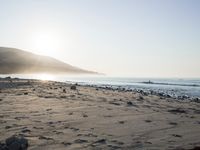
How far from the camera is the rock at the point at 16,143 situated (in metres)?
7.61

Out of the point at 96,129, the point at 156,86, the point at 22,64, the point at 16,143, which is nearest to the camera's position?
the point at 16,143

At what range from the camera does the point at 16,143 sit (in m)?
7.70

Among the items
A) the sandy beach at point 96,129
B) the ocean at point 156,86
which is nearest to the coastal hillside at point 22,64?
the ocean at point 156,86

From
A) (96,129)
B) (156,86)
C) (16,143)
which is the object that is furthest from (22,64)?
(16,143)

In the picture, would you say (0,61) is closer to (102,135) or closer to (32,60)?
(32,60)

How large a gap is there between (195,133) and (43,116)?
16.9ft

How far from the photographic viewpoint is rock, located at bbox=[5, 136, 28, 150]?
761 cm

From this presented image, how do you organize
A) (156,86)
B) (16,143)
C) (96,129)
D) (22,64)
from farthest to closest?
(22,64)
(156,86)
(96,129)
(16,143)

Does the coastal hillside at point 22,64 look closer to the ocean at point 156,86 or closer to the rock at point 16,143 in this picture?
the ocean at point 156,86

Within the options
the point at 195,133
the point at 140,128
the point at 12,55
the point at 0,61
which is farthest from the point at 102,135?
the point at 12,55

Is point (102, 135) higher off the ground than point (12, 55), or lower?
lower

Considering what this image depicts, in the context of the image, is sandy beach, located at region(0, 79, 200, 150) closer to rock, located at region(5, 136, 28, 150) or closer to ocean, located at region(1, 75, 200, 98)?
rock, located at region(5, 136, 28, 150)

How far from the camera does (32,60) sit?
187 m

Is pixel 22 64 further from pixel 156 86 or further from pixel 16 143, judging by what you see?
pixel 16 143
